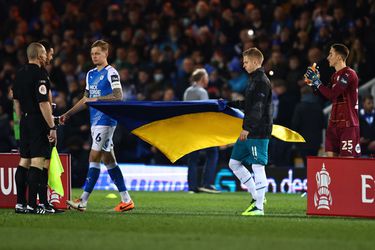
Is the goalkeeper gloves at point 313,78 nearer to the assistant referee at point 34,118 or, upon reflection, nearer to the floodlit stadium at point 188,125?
the floodlit stadium at point 188,125

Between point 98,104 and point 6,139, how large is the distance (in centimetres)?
959

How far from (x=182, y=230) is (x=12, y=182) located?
3816 millimetres

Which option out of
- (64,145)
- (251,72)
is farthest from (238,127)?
(64,145)

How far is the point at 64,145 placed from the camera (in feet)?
70.9

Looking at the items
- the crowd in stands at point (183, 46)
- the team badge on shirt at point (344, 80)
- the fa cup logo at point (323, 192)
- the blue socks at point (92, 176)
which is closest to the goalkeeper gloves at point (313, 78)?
the team badge on shirt at point (344, 80)

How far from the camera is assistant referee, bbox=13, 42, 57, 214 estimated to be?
12.6 meters

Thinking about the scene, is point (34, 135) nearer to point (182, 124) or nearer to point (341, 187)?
point (182, 124)

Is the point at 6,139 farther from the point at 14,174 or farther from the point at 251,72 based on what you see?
the point at 251,72

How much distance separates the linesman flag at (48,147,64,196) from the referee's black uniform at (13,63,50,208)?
0.41m

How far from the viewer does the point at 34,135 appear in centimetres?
1262

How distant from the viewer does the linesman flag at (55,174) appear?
1314 centimetres

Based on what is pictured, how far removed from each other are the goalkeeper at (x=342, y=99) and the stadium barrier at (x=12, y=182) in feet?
11.6

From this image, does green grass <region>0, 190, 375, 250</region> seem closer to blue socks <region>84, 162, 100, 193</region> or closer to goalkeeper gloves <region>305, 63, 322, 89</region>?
blue socks <region>84, 162, 100, 193</region>

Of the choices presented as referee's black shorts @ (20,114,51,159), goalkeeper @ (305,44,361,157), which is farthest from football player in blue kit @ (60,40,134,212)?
goalkeeper @ (305,44,361,157)
